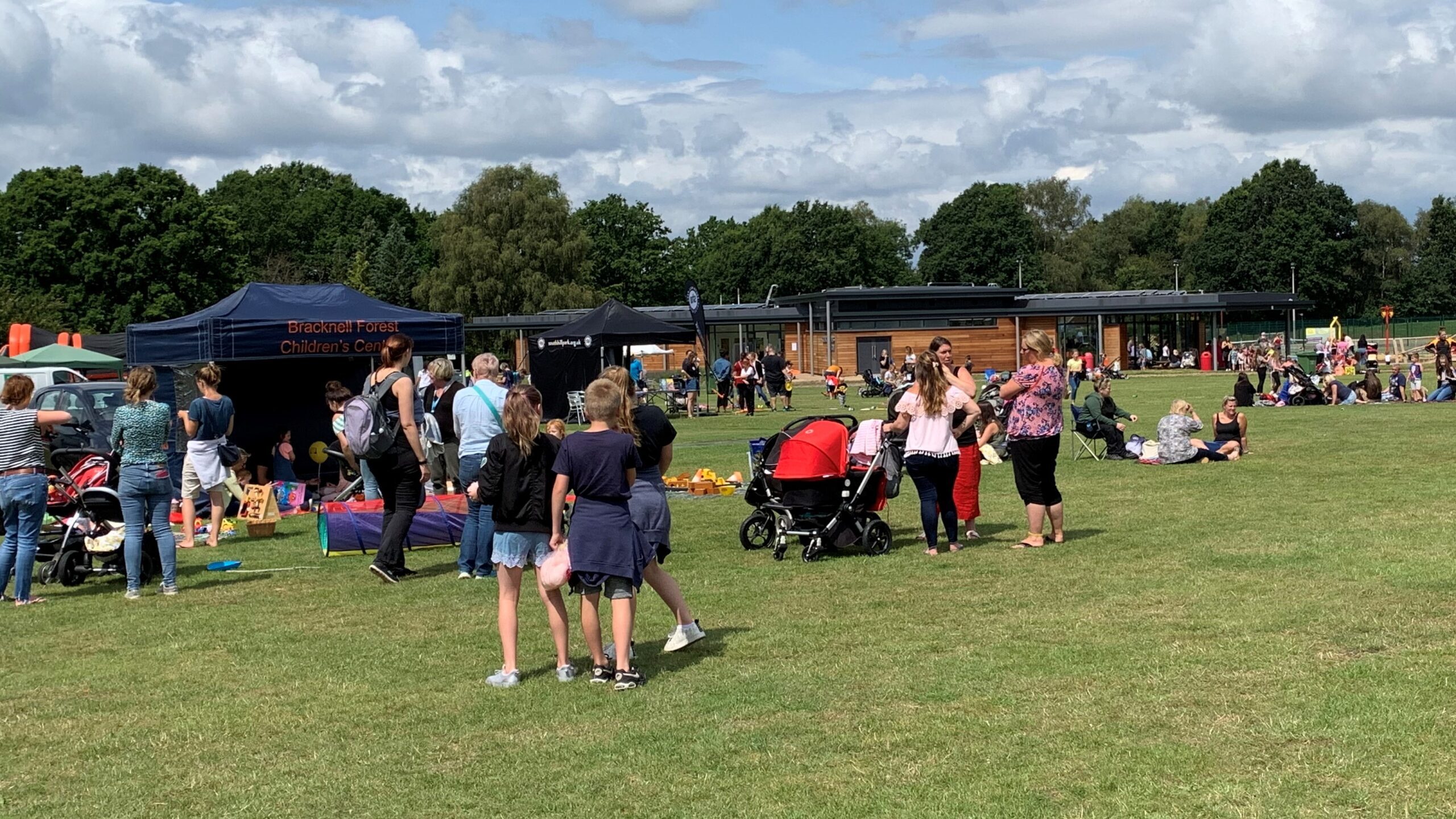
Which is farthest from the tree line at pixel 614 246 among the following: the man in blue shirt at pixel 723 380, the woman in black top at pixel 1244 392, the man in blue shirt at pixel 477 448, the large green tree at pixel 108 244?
the man in blue shirt at pixel 477 448

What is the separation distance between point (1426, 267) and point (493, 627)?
103 meters

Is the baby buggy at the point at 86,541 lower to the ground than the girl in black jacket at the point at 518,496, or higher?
lower

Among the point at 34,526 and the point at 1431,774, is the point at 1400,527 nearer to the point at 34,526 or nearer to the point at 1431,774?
the point at 1431,774

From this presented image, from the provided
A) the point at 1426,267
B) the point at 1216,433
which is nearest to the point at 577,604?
the point at 1216,433

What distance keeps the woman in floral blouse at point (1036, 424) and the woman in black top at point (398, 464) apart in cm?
455

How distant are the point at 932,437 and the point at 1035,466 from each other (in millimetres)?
881

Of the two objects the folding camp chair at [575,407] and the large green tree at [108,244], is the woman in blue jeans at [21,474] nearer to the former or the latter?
the folding camp chair at [575,407]

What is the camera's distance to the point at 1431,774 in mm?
5188

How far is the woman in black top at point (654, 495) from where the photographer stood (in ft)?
26.1

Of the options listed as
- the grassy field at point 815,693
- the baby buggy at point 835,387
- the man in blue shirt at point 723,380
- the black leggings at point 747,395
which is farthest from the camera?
the baby buggy at point 835,387

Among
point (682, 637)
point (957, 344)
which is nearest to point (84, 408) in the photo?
point (682, 637)

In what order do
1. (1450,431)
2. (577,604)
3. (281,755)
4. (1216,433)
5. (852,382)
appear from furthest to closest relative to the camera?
1. (852,382)
2. (1450,431)
3. (1216,433)
4. (577,604)
5. (281,755)

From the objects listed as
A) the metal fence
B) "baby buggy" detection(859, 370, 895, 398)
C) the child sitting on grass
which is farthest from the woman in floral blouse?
the metal fence

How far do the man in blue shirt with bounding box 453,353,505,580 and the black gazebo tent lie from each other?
20993mm
